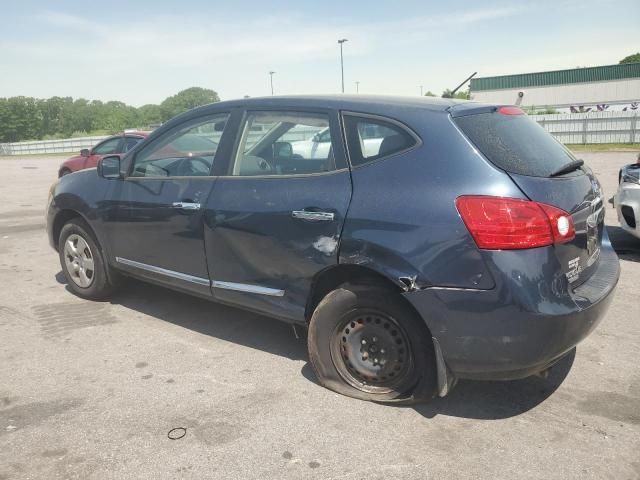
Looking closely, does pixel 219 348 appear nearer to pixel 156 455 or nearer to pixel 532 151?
pixel 156 455

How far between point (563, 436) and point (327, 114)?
2187 mm

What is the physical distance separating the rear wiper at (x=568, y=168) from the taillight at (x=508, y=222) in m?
0.35

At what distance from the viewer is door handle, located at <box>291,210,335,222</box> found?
3.13 m

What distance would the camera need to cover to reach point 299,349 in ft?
13.0

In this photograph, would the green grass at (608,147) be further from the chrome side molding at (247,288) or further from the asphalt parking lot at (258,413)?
the chrome side molding at (247,288)

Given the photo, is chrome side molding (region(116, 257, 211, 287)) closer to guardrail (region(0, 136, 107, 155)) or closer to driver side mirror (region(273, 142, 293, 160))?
driver side mirror (region(273, 142, 293, 160))

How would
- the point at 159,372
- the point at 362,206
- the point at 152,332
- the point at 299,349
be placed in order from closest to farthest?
the point at 362,206
the point at 159,372
the point at 299,349
the point at 152,332

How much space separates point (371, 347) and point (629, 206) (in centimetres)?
399

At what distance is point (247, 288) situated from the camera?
3631 mm

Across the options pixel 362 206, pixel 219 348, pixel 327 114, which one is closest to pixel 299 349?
pixel 219 348

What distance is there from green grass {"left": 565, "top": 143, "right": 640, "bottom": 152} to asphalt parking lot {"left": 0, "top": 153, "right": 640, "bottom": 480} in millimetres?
21453

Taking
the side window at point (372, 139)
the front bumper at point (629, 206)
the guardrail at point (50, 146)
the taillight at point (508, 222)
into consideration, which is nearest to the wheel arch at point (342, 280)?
the taillight at point (508, 222)

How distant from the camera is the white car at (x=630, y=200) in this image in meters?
5.69

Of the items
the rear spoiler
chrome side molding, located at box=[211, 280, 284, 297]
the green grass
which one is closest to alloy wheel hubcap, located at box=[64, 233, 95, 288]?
A: chrome side molding, located at box=[211, 280, 284, 297]
